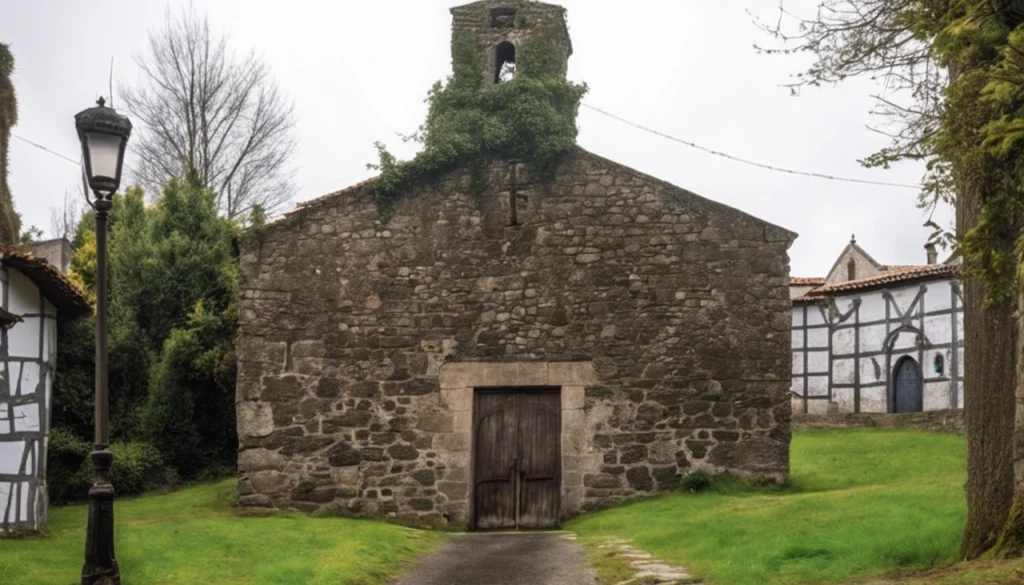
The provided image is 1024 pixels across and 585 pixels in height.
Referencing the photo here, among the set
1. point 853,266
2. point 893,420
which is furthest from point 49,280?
point 853,266

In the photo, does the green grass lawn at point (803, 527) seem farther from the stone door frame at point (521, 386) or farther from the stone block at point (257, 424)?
the stone block at point (257, 424)

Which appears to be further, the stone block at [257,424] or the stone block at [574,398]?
the stone block at [257,424]

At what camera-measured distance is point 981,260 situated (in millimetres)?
8516

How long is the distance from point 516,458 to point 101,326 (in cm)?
823

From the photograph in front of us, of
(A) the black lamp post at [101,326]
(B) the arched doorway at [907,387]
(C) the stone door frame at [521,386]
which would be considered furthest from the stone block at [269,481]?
(B) the arched doorway at [907,387]

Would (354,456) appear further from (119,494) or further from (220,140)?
(220,140)

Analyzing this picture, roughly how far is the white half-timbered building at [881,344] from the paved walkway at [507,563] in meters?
20.0

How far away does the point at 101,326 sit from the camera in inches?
378

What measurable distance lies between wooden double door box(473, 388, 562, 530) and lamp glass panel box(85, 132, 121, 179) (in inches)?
314

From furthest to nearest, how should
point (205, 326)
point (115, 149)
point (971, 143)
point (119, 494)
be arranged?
point (205, 326) → point (119, 494) → point (115, 149) → point (971, 143)

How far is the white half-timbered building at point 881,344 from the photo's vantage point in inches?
1238

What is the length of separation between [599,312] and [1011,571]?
9519 mm

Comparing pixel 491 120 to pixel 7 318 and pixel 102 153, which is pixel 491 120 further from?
pixel 102 153

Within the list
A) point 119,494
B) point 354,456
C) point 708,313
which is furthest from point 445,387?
point 119,494
